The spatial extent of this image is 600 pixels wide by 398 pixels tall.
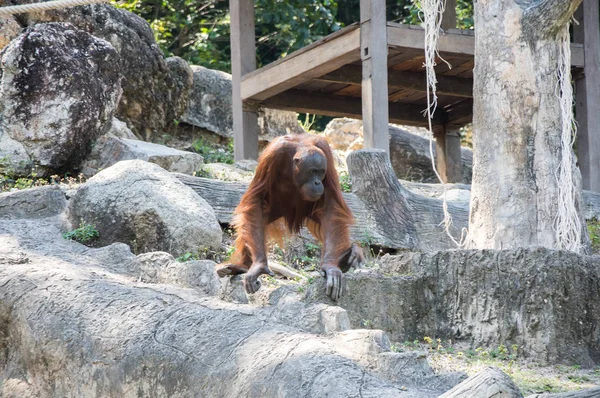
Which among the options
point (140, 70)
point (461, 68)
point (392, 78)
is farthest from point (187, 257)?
point (140, 70)

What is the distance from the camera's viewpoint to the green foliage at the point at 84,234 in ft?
16.9

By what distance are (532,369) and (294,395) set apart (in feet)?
5.48

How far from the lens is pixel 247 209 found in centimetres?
494

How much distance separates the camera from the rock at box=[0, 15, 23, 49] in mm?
8219

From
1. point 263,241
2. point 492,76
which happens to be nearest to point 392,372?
point 263,241

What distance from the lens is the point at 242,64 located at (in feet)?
27.8

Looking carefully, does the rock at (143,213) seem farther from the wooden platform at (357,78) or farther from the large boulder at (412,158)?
the large boulder at (412,158)

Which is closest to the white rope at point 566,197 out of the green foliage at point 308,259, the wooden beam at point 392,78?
the green foliage at point 308,259

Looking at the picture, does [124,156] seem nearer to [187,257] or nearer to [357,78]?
[187,257]

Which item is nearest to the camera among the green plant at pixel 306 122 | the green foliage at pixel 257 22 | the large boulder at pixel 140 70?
the large boulder at pixel 140 70

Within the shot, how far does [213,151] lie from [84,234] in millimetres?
4682

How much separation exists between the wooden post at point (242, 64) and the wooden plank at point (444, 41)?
156 cm

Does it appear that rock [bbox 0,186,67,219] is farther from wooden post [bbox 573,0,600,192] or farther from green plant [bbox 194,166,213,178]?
wooden post [bbox 573,0,600,192]

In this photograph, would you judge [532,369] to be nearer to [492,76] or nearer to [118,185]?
[492,76]
